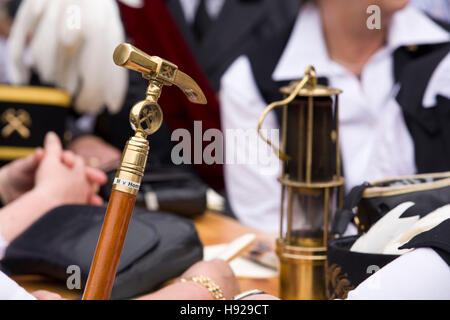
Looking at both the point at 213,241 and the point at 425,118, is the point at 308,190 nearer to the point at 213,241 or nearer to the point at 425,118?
the point at 213,241

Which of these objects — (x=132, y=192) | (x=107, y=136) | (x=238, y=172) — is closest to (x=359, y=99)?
(x=238, y=172)

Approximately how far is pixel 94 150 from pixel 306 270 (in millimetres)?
865

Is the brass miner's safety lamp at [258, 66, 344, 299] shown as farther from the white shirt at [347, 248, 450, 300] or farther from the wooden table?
the white shirt at [347, 248, 450, 300]

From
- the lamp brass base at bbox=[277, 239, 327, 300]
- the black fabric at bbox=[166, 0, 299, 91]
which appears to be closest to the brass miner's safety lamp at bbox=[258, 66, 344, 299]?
the lamp brass base at bbox=[277, 239, 327, 300]

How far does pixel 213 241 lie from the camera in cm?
110

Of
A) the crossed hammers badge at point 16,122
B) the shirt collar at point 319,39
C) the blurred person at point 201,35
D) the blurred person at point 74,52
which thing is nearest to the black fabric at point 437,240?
the shirt collar at point 319,39

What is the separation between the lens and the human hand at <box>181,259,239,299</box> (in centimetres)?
74

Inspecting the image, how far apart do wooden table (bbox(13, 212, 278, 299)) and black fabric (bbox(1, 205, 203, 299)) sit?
0.05ft

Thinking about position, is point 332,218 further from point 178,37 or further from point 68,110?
point 178,37

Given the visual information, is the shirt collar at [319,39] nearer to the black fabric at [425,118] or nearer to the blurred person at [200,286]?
the black fabric at [425,118]

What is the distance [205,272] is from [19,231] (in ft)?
0.98

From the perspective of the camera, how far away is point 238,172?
1.46m

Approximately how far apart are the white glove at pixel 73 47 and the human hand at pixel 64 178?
336 mm

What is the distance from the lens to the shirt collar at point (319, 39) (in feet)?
4.24
